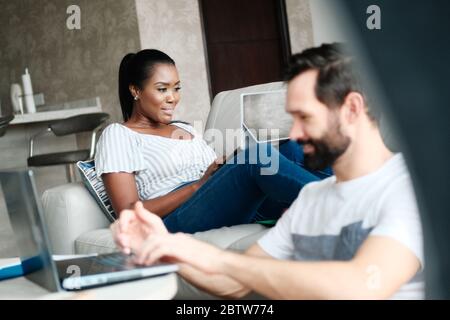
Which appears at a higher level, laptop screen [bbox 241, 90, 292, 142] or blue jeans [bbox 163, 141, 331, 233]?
laptop screen [bbox 241, 90, 292, 142]

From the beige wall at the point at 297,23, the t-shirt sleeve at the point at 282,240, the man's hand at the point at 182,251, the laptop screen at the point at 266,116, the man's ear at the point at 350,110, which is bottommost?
the t-shirt sleeve at the point at 282,240

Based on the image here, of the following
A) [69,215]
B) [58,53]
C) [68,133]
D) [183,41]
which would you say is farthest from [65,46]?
[69,215]

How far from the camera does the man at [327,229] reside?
79 centimetres

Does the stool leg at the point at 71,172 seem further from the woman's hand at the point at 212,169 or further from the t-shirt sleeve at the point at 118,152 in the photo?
the woman's hand at the point at 212,169

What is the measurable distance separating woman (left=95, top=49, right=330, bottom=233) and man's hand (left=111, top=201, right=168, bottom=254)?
661 millimetres

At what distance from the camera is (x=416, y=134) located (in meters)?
0.42

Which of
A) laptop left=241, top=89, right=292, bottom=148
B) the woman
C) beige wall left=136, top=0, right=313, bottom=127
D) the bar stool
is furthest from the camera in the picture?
beige wall left=136, top=0, right=313, bottom=127

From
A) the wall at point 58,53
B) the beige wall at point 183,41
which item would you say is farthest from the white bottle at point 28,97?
the beige wall at point 183,41

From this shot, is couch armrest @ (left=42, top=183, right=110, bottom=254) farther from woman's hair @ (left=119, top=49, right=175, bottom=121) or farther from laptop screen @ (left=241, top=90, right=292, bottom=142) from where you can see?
laptop screen @ (left=241, top=90, right=292, bottom=142)

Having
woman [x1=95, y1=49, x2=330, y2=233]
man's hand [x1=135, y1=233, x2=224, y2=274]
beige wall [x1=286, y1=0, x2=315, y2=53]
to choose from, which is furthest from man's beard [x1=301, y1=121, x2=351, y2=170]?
beige wall [x1=286, y1=0, x2=315, y2=53]

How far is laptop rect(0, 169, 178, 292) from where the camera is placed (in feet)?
2.88

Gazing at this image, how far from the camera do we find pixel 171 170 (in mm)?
1995

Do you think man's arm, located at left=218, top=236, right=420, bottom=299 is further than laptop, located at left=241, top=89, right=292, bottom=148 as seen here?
No
